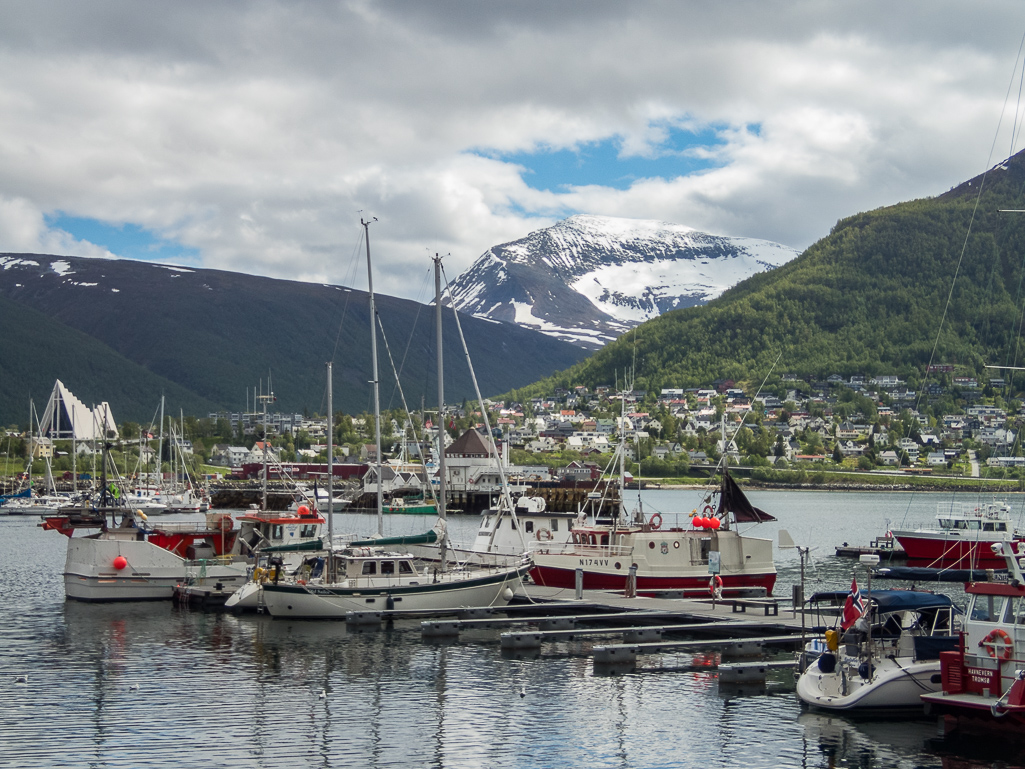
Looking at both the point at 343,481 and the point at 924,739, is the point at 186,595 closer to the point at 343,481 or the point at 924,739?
the point at 924,739

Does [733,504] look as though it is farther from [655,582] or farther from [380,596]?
[380,596]

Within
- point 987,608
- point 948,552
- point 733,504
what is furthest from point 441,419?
point 948,552

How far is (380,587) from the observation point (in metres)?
40.2

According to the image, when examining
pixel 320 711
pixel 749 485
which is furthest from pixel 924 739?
pixel 749 485

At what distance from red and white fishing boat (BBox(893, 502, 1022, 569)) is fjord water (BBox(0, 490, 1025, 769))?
32.7 metres

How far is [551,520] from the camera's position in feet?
161

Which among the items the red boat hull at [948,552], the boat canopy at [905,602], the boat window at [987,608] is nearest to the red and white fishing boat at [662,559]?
the boat canopy at [905,602]

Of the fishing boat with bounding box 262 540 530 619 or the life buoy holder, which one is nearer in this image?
the fishing boat with bounding box 262 540 530 619

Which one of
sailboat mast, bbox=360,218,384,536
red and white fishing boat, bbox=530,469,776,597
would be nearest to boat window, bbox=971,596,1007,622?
red and white fishing boat, bbox=530,469,776,597

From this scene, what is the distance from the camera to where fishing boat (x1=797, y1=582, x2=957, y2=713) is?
84.4 feet

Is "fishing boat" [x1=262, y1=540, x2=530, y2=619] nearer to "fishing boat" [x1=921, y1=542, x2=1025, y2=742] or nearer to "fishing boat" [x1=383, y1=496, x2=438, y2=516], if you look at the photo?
"fishing boat" [x1=921, y1=542, x2=1025, y2=742]

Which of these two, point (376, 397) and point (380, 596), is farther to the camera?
point (376, 397)

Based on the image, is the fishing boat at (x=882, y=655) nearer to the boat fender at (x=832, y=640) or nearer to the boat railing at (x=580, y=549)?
the boat fender at (x=832, y=640)

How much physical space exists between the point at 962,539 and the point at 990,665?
40.5 meters
